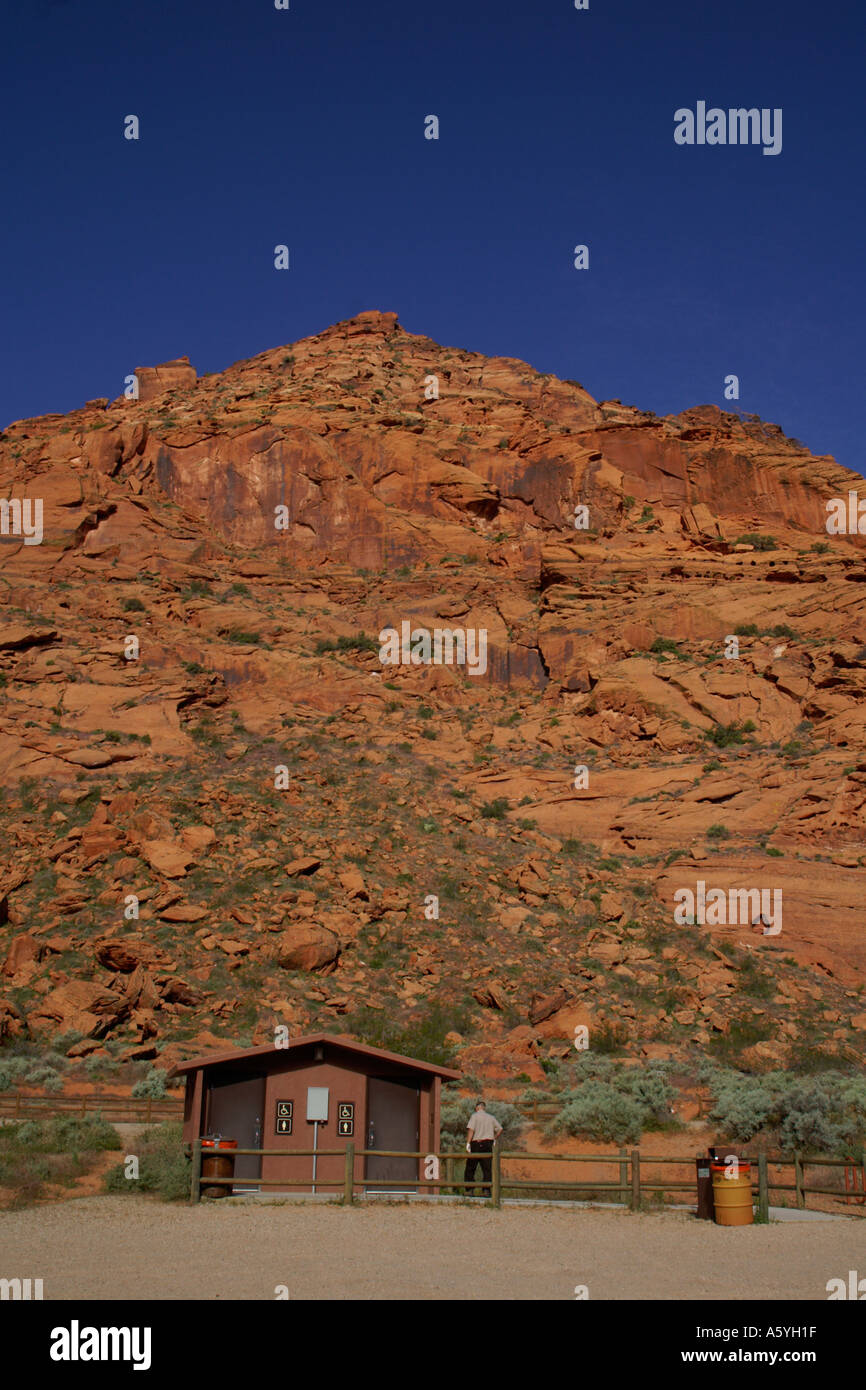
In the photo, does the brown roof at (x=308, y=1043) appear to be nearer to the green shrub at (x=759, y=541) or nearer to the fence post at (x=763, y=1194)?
the fence post at (x=763, y=1194)

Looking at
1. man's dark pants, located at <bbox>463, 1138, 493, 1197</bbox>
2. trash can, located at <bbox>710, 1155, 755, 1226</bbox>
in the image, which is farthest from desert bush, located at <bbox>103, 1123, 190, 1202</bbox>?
trash can, located at <bbox>710, 1155, 755, 1226</bbox>

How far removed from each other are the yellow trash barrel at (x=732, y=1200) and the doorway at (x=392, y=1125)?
5942 millimetres

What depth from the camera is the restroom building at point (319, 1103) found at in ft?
65.8

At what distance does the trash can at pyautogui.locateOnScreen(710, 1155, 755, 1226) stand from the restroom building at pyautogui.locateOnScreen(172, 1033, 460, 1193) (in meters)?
5.36

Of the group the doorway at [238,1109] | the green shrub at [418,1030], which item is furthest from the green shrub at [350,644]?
the doorway at [238,1109]

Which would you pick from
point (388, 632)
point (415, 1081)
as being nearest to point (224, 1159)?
point (415, 1081)

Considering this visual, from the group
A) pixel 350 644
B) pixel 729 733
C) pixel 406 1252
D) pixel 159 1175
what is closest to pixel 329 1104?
pixel 159 1175

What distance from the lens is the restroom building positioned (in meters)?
20.1

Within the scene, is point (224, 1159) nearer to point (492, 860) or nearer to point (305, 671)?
point (492, 860)

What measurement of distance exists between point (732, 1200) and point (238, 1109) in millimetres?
8564

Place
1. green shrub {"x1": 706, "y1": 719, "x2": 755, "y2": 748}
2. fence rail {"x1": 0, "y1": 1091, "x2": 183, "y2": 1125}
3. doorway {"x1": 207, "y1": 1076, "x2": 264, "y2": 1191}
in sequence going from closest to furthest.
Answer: doorway {"x1": 207, "y1": 1076, "x2": 264, "y2": 1191} < fence rail {"x1": 0, "y1": 1091, "x2": 183, "y2": 1125} < green shrub {"x1": 706, "y1": 719, "x2": 755, "y2": 748}

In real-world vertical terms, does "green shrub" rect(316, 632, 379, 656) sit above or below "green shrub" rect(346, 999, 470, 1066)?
above

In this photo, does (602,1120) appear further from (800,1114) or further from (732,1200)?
(732,1200)

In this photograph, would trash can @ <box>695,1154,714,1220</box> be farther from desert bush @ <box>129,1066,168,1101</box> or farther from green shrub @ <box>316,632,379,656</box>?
green shrub @ <box>316,632,379,656</box>
